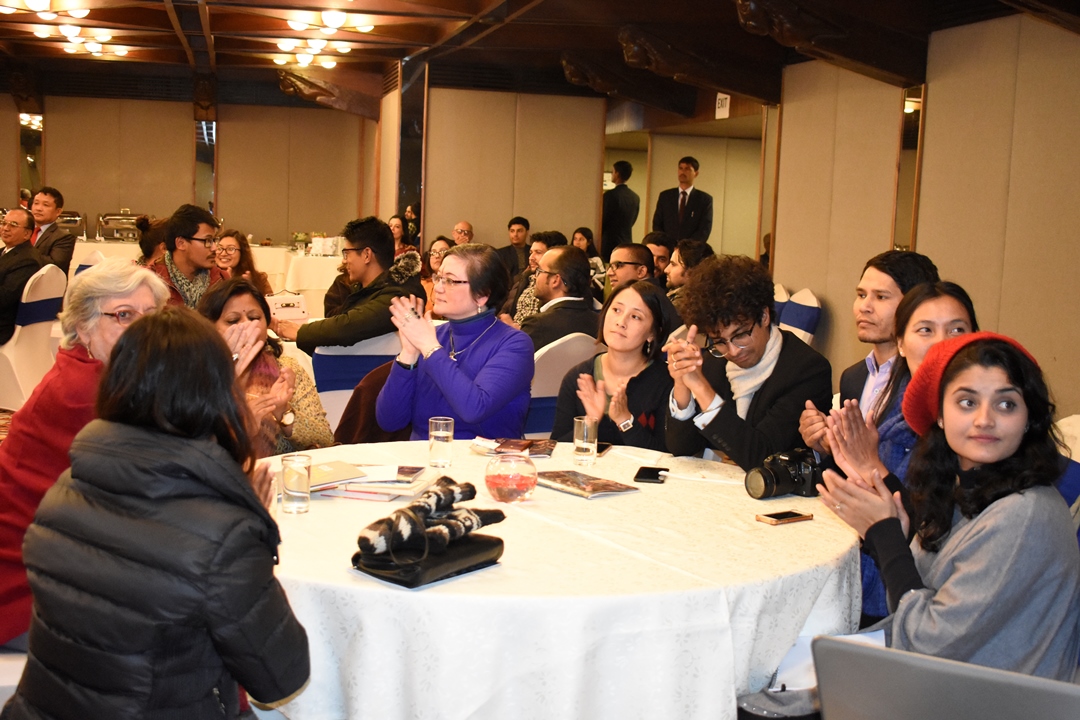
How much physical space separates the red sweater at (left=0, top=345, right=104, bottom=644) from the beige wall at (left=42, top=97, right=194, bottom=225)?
14.9m

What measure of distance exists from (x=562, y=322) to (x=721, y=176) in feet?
24.9

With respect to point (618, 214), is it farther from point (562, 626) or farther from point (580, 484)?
point (562, 626)

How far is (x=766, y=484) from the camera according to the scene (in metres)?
2.65

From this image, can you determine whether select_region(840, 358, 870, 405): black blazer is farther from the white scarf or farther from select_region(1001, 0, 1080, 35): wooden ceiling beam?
select_region(1001, 0, 1080, 35): wooden ceiling beam

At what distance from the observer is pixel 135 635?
1.54m

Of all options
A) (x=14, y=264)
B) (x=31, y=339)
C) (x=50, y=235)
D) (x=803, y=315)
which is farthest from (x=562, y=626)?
(x=50, y=235)

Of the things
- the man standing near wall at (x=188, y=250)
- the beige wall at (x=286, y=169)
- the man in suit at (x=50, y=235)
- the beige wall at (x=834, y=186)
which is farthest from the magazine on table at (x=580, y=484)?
the beige wall at (x=286, y=169)

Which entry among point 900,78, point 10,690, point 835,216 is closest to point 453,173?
point 835,216

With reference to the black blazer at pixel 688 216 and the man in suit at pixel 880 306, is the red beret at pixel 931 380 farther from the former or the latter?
the black blazer at pixel 688 216

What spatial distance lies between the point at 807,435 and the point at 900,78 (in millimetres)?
4109

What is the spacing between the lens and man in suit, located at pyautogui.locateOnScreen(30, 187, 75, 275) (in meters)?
7.66

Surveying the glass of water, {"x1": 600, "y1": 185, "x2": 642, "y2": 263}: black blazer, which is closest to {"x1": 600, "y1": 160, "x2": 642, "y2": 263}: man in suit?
{"x1": 600, "y1": 185, "x2": 642, "y2": 263}: black blazer

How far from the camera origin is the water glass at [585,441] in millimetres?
2924

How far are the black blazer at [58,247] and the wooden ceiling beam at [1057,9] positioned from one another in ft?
21.7
